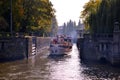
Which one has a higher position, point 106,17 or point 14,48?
point 106,17

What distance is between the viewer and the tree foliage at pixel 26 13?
176 feet

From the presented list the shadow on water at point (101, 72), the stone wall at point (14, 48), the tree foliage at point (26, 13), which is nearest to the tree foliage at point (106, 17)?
the shadow on water at point (101, 72)

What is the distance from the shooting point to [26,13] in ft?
210

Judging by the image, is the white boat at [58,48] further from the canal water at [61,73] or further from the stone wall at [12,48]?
the canal water at [61,73]

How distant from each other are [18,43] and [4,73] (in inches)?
632

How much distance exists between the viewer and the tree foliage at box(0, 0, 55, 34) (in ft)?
176

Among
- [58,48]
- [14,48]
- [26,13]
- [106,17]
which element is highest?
[26,13]

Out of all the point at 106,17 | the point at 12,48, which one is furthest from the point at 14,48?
the point at 106,17

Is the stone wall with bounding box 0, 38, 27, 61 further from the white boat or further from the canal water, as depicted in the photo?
the white boat

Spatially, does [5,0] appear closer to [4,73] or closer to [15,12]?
[15,12]

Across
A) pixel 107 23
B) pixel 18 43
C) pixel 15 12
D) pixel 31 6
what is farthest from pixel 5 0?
pixel 107 23

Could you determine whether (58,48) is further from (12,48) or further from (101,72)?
(101,72)

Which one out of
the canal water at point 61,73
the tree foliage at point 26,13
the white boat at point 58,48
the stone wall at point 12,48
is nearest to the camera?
the canal water at point 61,73

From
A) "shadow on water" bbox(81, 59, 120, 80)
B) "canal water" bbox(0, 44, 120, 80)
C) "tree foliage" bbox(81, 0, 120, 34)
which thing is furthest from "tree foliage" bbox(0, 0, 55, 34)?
"shadow on water" bbox(81, 59, 120, 80)
